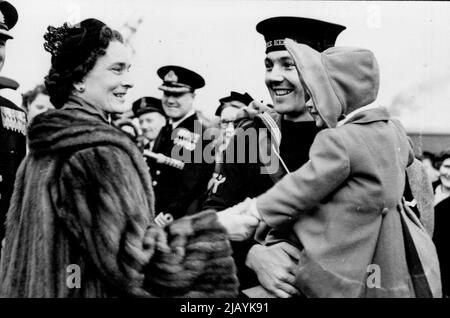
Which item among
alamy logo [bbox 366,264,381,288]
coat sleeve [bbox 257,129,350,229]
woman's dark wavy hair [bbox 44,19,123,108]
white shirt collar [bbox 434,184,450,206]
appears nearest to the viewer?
coat sleeve [bbox 257,129,350,229]

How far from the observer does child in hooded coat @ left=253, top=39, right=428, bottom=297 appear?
236cm

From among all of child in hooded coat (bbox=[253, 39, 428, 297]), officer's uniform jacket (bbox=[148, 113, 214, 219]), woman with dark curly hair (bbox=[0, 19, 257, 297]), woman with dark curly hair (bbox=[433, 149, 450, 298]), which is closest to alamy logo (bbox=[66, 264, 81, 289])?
woman with dark curly hair (bbox=[0, 19, 257, 297])

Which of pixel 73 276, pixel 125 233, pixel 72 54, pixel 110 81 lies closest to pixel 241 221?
pixel 125 233

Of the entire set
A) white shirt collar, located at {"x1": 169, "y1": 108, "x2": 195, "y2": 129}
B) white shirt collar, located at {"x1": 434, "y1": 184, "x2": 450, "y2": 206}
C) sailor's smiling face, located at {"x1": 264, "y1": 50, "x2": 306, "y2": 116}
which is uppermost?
sailor's smiling face, located at {"x1": 264, "y1": 50, "x2": 306, "y2": 116}

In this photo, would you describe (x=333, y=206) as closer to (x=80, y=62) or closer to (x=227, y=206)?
(x=227, y=206)

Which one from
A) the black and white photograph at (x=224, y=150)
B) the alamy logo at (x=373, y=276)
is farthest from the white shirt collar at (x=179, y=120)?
the alamy logo at (x=373, y=276)

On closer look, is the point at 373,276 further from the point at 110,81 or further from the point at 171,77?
the point at 110,81

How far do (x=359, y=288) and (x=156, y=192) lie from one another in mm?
1028

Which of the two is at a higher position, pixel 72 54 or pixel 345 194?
pixel 72 54

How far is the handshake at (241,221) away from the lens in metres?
2.58

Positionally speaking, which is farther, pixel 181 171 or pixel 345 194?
pixel 181 171

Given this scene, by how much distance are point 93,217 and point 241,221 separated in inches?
26.1

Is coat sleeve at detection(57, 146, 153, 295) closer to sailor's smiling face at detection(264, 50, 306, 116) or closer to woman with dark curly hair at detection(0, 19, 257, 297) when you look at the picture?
woman with dark curly hair at detection(0, 19, 257, 297)

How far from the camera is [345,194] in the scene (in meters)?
2.39
